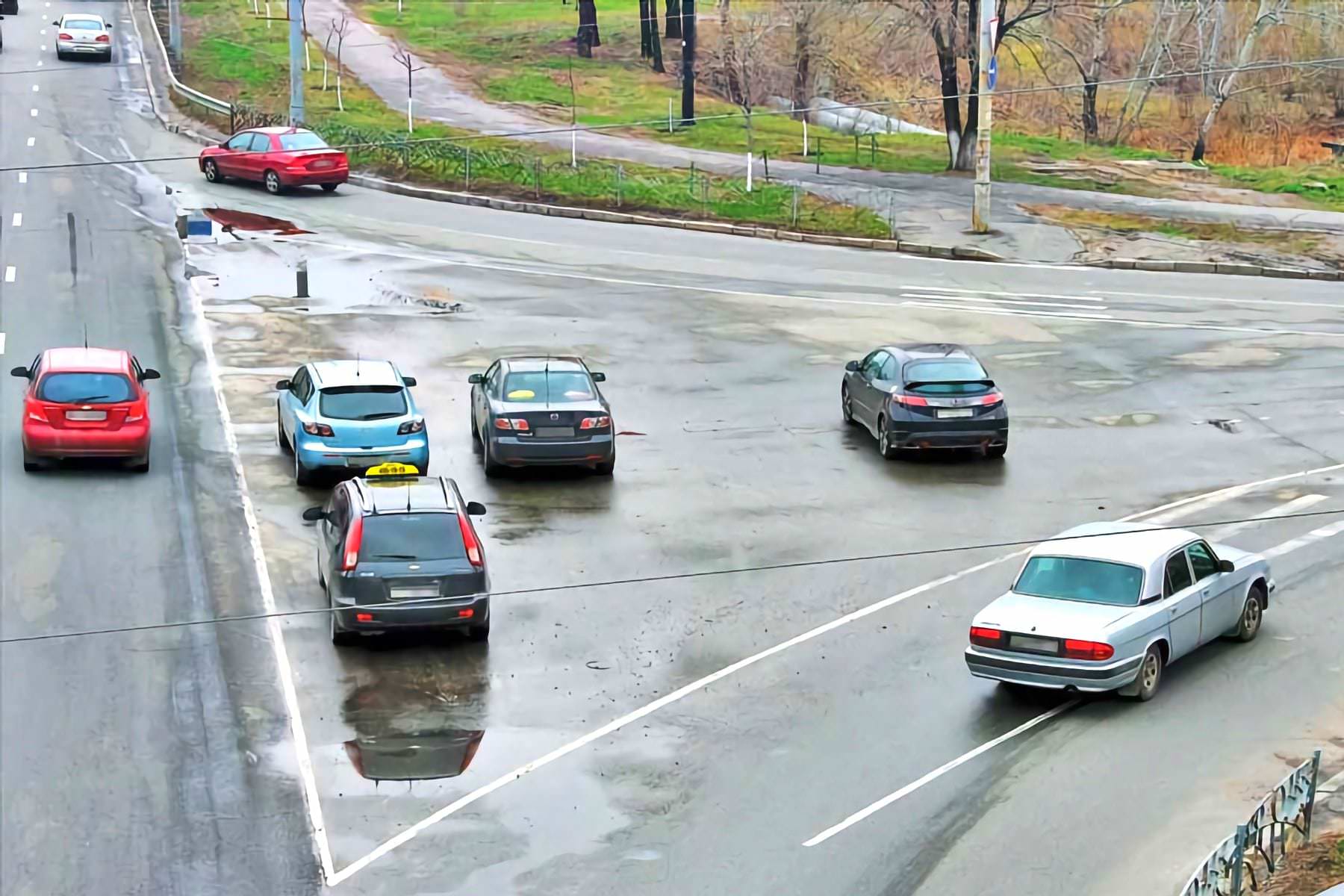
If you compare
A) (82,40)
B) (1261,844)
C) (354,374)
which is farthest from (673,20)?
(1261,844)

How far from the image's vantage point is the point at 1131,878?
13.0 m

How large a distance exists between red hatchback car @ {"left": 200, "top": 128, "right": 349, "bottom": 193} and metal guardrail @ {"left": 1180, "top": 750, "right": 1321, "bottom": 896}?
35800mm

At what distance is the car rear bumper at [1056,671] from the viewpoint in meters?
15.9

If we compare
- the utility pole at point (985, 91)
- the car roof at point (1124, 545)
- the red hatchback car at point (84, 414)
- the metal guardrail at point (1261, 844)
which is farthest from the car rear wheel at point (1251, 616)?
the utility pole at point (985, 91)

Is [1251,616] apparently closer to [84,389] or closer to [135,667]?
[135,667]

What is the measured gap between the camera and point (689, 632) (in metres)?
18.4

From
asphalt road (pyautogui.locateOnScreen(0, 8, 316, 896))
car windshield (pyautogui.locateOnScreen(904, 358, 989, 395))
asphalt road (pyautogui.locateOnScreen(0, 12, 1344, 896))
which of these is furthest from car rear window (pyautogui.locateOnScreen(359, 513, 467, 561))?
car windshield (pyautogui.locateOnScreen(904, 358, 989, 395))

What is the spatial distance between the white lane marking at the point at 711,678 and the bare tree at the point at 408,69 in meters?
34.6

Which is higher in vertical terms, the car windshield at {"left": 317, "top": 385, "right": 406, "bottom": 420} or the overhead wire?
the car windshield at {"left": 317, "top": 385, "right": 406, "bottom": 420}

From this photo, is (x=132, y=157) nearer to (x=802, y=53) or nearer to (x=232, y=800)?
(x=802, y=53)

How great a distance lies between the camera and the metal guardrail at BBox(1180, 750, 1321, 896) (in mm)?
11375

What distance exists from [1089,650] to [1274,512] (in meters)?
7.81

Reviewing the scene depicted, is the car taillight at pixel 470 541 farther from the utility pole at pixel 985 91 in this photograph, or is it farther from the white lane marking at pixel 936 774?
the utility pole at pixel 985 91

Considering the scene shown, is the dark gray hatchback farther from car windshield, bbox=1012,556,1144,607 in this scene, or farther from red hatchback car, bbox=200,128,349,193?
red hatchback car, bbox=200,128,349,193
